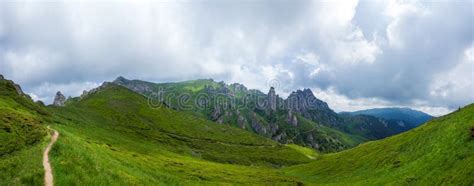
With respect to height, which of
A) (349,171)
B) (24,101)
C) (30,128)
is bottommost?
(349,171)

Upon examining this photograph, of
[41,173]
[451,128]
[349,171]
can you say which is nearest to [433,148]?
[451,128]

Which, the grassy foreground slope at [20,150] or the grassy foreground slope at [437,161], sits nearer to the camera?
the grassy foreground slope at [20,150]

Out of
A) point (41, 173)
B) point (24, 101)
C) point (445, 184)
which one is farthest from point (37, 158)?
point (24, 101)

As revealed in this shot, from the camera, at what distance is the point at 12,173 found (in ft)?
133

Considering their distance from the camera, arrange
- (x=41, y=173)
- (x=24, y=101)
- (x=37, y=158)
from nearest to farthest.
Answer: (x=41, y=173), (x=37, y=158), (x=24, y=101)

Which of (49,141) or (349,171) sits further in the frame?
(349,171)

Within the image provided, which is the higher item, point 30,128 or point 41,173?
point 30,128

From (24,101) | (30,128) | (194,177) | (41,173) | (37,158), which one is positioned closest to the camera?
(41,173)

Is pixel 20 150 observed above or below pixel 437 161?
above

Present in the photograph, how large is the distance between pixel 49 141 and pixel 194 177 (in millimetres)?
44522

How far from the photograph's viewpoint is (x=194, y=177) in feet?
321

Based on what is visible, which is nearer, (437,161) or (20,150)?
(20,150)

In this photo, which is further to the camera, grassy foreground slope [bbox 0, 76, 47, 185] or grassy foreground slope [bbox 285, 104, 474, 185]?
grassy foreground slope [bbox 285, 104, 474, 185]

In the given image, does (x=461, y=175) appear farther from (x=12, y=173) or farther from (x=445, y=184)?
(x=12, y=173)
